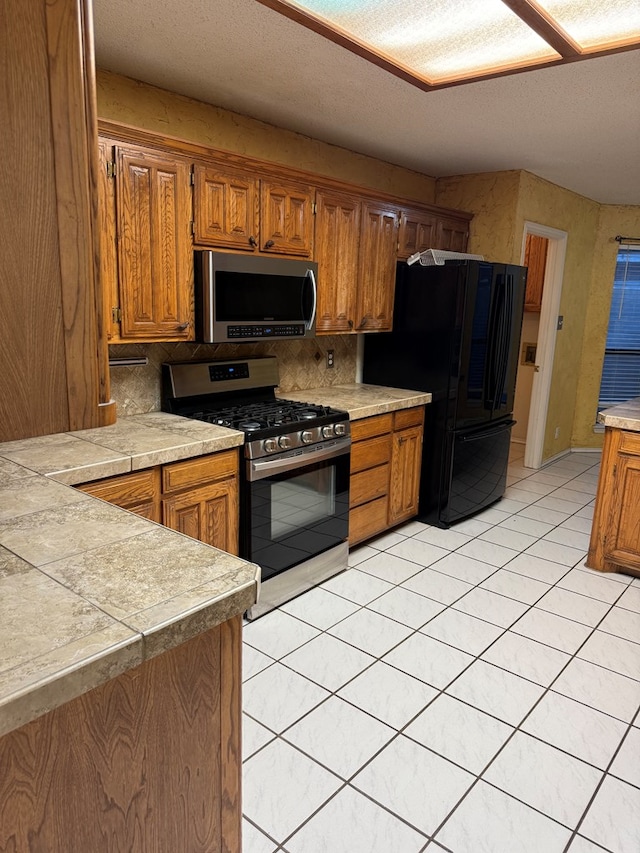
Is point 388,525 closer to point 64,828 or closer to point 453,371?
point 453,371

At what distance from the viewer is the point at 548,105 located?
9.55 feet

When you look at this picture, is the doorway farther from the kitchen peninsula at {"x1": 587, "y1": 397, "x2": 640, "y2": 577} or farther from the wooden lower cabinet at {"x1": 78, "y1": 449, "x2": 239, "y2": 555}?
the wooden lower cabinet at {"x1": 78, "y1": 449, "x2": 239, "y2": 555}

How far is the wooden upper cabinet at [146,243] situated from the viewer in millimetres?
2365

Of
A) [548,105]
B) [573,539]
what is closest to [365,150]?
[548,105]

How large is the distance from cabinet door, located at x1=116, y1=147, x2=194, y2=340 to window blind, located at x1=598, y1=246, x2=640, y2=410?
477cm

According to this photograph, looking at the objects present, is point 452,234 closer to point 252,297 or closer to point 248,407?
point 252,297

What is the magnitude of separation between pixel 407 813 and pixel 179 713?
1.10 meters

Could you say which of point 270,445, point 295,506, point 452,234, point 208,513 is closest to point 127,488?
point 208,513

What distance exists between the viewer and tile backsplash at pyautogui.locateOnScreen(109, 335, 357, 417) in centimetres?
285

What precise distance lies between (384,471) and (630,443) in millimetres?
1372

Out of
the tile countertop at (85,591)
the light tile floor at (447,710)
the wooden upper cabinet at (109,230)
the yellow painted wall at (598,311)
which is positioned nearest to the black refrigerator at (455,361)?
the light tile floor at (447,710)

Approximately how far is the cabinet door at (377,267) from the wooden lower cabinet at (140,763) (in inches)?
113

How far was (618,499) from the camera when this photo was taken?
326cm

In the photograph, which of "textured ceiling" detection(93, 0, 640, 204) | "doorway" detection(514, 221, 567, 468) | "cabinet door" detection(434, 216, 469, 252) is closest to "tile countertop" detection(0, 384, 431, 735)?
"textured ceiling" detection(93, 0, 640, 204)
